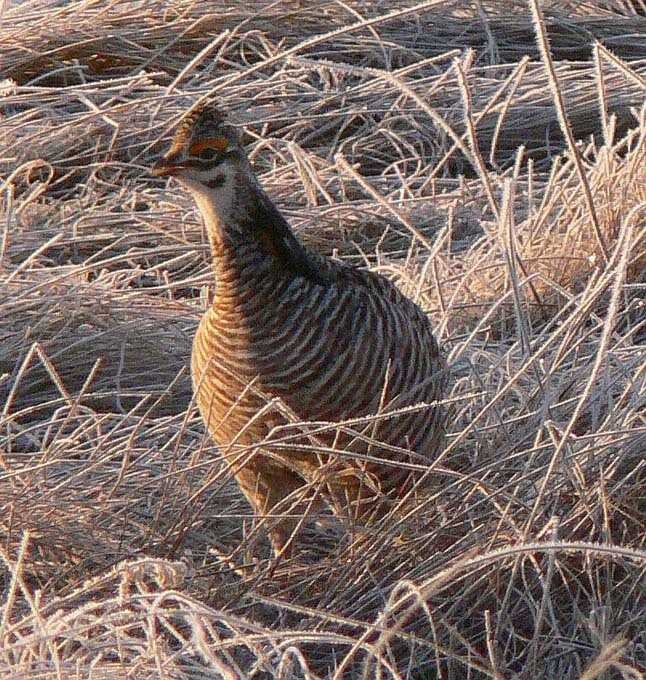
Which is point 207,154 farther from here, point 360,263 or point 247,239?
point 360,263

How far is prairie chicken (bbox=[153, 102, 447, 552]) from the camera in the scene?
10.7 ft

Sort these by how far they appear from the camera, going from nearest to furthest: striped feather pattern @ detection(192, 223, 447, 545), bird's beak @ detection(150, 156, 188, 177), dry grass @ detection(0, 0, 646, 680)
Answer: dry grass @ detection(0, 0, 646, 680) → bird's beak @ detection(150, 156, 188, 177) → striped feather pattern @ detection(192, 223, 447, 545)

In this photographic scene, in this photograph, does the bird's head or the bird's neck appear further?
the bird's neck

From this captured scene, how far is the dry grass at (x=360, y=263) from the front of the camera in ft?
9.41

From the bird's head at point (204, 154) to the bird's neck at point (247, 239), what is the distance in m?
0.04

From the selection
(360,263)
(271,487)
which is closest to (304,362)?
(271,487)

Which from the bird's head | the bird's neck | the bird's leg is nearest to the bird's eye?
the bird's head

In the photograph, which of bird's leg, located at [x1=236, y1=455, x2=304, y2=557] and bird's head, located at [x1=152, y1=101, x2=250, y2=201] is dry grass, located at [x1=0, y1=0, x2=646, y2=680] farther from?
bird's head, located at [x1=152, y1=101, x2=250, y2=201]

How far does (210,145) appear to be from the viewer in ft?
10.7

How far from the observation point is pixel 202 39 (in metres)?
6.87

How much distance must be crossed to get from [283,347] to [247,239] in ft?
0.80

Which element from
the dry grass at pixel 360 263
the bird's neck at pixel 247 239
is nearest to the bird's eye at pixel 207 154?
the bird's neck at pixel 247 239

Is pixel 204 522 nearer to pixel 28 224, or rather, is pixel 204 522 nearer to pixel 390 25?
pixel 28 224

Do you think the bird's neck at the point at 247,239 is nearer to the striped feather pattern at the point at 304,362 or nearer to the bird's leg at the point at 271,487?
the striped feather pattern at the point at 304,362
